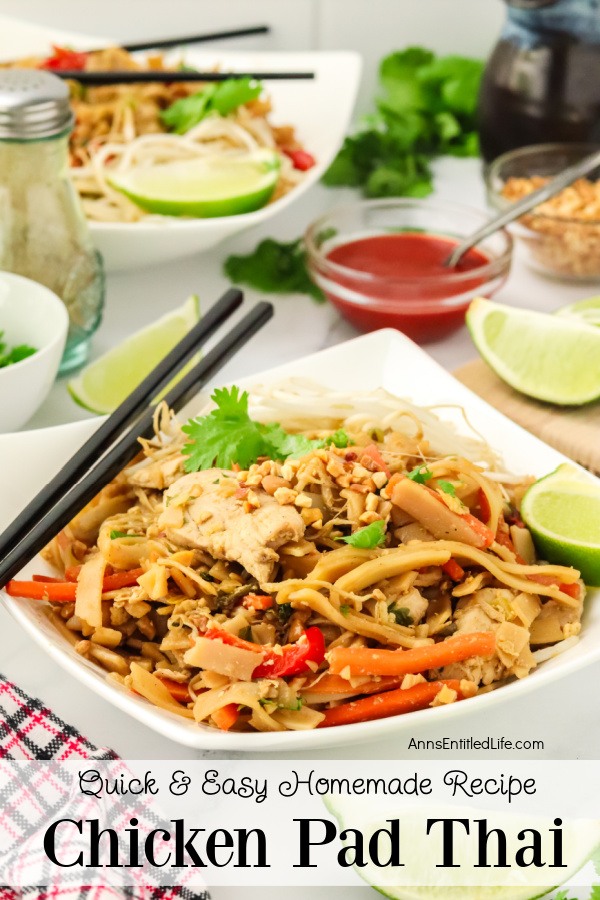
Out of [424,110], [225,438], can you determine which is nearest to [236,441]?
[225,438]

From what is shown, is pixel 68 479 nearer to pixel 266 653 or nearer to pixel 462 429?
pixel 266 653

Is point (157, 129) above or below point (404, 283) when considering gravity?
above

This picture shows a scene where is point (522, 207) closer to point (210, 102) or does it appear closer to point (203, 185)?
point (203, 185)

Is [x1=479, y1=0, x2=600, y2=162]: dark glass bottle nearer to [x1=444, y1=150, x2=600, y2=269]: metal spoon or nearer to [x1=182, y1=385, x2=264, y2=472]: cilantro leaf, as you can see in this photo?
[x1=444, y1=150, x2=600, y2=269]: metal spoon

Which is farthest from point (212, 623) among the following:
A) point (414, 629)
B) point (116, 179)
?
point (116, 179)

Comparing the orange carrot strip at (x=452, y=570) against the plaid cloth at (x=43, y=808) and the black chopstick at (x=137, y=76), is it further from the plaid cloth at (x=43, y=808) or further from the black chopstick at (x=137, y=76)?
the black chopstick at (x=137, y=76)
